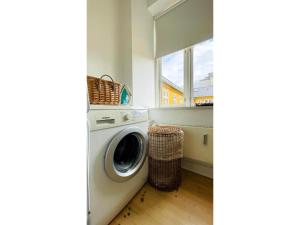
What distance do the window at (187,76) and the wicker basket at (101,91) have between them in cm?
108

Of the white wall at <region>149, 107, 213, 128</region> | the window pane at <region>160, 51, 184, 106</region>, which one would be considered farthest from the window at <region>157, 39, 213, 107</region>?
the white wall at <region>149, 107, 213, 128</region>

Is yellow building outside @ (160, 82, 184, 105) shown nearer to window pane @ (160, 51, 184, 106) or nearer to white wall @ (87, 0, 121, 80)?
window pane @ (160, 51, 184, 106)

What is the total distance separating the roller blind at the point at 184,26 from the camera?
1629 millimetres

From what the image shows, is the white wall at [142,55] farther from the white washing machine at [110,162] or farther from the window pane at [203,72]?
the white washing machine at [110,162]

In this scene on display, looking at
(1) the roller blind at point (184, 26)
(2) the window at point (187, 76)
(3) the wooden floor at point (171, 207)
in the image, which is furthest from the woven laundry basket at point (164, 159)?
(1) the roller blind at point (184, 26)

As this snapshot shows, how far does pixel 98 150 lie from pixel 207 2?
2022 mm

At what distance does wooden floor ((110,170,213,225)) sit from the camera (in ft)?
3.25

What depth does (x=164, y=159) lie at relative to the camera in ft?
4.50
